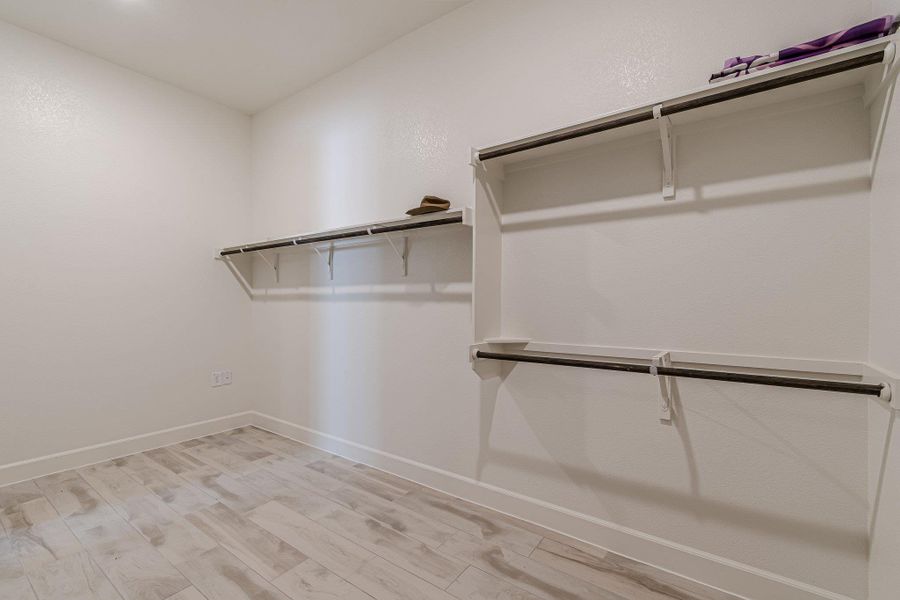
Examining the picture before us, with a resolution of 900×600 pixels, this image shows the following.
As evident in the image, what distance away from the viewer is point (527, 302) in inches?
72.0

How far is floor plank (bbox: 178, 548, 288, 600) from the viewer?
137cm

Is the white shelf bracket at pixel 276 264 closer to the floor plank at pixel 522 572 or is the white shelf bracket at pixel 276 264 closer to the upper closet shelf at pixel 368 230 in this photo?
the upper closet shelf at pixel 368 230

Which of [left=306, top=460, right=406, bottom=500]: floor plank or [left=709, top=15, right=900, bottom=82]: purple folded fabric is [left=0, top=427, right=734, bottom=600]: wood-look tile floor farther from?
[left=709, top=15, right=900, bottom=82]: purple folded fabric

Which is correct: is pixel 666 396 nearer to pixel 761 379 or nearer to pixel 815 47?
pixel 761 379

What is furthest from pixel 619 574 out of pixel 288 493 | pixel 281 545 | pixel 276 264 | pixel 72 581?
pixel 276 264

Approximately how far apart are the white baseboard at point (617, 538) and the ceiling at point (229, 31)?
2422 millimetres

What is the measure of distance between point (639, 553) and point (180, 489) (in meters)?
2.25

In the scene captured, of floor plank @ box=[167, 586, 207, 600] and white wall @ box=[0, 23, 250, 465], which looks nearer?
floor plank @ box=[167, 586, 207, 600]

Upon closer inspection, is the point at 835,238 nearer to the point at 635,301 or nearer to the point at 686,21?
the point at 635,301

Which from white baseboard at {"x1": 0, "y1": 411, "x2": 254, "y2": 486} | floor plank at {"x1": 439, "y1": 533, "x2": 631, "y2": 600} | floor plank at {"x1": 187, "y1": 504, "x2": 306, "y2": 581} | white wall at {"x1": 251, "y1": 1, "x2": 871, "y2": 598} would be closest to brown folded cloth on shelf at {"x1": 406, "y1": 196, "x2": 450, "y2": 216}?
white wall at {"x1": 251, "y1": 1, "x2": 871, "y2": 598}

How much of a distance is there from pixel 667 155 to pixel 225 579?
87.4 inches

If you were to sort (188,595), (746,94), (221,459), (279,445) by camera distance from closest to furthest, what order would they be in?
(746,94) → (188,595) → (221,459) → (279,445)

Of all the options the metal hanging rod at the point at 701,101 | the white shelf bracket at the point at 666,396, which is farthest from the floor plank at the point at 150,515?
the metal hanging rod at the point at 701,101

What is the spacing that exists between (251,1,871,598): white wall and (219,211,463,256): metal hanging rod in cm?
22
